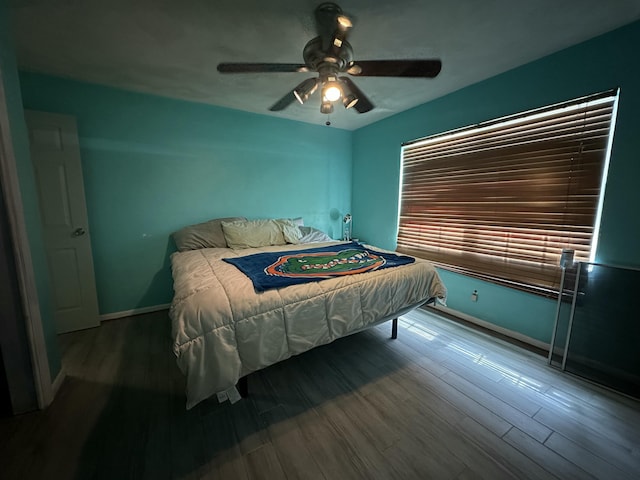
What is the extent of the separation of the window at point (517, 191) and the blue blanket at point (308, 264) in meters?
0.98

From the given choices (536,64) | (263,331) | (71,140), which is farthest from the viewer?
(71,140)

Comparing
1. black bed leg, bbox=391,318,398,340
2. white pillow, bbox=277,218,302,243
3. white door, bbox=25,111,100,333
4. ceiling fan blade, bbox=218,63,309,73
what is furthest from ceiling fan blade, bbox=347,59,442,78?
white door, bbox=25,111,100,333

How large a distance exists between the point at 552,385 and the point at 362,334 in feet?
4.57

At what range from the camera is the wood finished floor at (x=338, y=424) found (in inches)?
46.0

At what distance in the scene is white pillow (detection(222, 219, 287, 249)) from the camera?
9.01 ft

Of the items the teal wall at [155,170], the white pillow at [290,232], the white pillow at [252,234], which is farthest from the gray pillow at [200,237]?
the white pillow at [290,232]

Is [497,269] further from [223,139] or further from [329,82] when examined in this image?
[223,139]

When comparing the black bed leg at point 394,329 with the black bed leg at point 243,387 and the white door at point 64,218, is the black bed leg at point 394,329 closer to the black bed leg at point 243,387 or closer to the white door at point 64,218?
the black bed leg at point 243,387

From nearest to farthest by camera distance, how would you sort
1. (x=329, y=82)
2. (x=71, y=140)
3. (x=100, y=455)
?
(x=100, y=455) < (x=329, y=82) < (x=71, y=140)

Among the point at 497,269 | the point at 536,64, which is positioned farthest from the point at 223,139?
the point at 497,269

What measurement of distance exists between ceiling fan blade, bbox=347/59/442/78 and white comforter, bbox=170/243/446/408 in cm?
135

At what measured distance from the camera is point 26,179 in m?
1.51

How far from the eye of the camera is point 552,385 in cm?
171

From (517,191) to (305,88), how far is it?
Result: 207 cm
